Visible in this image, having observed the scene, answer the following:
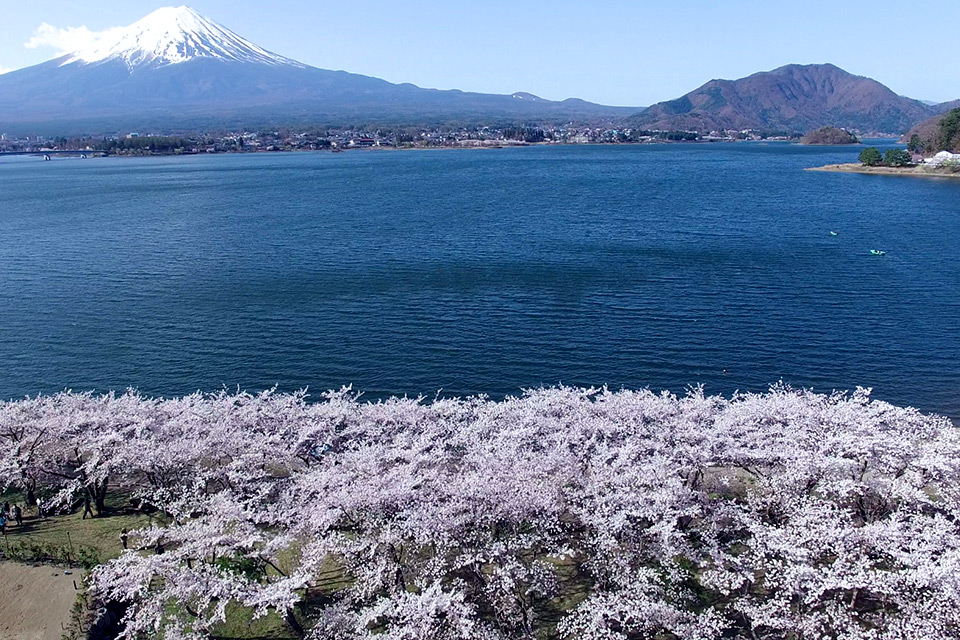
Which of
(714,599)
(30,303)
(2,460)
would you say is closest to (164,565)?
(2,460)

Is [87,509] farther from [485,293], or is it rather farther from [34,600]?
Answer: [485,293]

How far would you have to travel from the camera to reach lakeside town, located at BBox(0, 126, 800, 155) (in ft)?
454

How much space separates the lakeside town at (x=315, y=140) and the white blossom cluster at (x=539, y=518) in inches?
5539

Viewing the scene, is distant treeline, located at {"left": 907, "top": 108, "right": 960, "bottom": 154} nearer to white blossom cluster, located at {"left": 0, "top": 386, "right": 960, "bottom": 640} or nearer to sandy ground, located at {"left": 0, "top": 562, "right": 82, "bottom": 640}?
white blossom cluster, located at {"left": 0, "top": 386, "right": 960, "bottom": 640}

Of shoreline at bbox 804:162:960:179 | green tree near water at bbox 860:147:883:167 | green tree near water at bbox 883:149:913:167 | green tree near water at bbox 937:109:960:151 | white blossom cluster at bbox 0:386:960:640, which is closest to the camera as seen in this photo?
white blossom cluster at bbox 0:386:960:640

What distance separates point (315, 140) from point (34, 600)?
159 metres

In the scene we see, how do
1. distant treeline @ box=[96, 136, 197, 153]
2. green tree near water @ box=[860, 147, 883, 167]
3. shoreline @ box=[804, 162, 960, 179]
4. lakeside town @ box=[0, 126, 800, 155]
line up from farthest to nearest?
lakeside town @ box=[0, 126, 800, 155], distant treeline @ box=[96, 136, 197, 153], green tree near water @ box=[860, 147, 883, 167], shoreline @ box=[804, 162, 960, 179]

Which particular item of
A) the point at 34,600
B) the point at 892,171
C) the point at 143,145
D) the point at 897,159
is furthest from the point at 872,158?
the point at 143,145

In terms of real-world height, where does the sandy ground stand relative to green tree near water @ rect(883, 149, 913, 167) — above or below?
below

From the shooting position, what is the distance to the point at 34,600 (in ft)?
35.9

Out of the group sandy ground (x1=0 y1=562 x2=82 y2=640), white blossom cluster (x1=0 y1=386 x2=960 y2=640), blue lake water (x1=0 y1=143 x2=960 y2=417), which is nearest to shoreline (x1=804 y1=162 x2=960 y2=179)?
blue lake water (x1=0 y1=143 x2=960 y2=417)

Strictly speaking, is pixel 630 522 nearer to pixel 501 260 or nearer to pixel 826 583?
pixel 826 583

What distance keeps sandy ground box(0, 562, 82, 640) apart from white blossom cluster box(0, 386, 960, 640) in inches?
37.0

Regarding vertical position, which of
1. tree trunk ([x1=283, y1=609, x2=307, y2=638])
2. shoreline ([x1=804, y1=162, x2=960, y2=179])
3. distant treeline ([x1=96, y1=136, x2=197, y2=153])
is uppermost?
distant treeline ([x1=96, y1=136, x2=197, y2=153])
